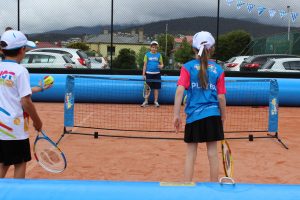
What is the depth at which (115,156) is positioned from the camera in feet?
22.1

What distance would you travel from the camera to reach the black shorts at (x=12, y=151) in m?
3.78

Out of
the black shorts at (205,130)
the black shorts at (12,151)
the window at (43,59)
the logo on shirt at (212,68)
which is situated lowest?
the black shorts at (12,151)

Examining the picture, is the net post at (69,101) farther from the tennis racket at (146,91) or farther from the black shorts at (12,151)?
the tennis racket at (146,91)

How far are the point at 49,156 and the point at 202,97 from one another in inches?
64.8

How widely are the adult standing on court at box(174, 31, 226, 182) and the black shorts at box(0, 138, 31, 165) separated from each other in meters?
1.47

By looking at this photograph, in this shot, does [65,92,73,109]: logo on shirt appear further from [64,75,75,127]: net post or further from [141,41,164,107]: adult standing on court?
[141,41,164,107]: adult standing on court

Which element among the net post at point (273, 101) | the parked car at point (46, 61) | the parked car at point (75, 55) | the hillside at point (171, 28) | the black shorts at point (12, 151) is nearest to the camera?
the black shorts at point (12, 151)

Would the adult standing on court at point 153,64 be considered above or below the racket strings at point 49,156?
above

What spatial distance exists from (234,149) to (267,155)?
633mm

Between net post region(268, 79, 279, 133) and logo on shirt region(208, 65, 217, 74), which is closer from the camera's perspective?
logo on shirt region(208, 65, 217, 74)

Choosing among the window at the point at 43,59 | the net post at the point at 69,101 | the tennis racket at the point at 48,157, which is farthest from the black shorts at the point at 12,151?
the window at the point at 43,59

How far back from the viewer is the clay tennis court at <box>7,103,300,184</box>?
5660mm

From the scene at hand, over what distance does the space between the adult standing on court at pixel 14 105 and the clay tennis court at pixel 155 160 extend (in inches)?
69.0

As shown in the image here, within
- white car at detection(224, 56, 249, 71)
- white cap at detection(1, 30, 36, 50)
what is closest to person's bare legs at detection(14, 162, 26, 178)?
white cap at detection(1, 30, 36, 50)
